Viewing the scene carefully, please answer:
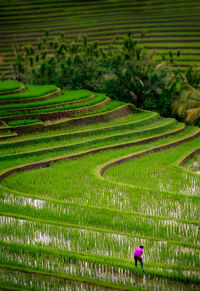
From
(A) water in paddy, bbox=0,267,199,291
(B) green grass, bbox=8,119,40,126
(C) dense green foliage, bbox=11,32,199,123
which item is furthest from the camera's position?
(C) dense green foliage, bbox=11,32,199,123

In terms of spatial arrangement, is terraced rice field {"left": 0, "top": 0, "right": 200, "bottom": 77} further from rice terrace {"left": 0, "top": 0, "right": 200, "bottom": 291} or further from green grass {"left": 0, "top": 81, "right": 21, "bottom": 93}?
green grass {"left": 0, "top": 81, "right": 21, "bottom": 93}

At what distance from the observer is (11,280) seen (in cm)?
510

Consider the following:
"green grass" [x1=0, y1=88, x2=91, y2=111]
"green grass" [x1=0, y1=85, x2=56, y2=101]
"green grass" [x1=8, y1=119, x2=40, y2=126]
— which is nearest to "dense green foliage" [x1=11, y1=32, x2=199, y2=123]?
"green grass" [x1=0, y1=88, x2=91, y2=111]

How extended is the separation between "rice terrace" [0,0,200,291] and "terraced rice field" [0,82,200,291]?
0.02 m

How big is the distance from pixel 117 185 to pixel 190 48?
48.7 ft

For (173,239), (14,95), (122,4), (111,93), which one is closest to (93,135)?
(14,95)

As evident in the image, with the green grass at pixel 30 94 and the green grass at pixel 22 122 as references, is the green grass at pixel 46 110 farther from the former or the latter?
the green grass at pixel 30 94

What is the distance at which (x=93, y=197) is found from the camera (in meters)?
7.65

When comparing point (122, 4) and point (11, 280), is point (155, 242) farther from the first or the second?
point (122, 4)

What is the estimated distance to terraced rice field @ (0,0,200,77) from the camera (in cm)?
2203

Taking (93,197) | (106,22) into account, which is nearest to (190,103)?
(93,197)

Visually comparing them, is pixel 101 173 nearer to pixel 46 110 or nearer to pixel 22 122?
pixel 22 122

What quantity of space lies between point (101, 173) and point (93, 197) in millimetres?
1465

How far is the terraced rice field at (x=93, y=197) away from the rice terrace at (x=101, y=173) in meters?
0.02
